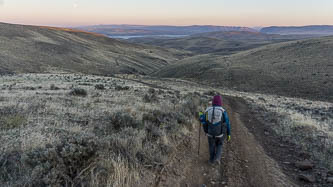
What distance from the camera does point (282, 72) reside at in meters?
41.7

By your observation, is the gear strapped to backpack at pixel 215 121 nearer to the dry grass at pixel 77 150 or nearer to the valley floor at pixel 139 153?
the valley floor at pixel 139 153

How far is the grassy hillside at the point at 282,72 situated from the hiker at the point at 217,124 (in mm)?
30113

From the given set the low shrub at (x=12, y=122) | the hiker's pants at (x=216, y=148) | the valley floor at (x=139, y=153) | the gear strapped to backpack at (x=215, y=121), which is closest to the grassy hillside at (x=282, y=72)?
the valley floor at (x=139, y=153)

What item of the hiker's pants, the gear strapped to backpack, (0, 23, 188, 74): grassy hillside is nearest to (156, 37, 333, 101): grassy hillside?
(0, 23, 188, 74): grassy hillside

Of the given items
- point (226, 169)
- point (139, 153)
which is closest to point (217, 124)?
point (226, 169)

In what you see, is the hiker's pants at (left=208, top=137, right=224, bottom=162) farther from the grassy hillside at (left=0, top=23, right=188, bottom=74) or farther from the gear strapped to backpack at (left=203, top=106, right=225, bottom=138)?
the grassy hillside at (left=0, top=23, right=188, bottom=74)

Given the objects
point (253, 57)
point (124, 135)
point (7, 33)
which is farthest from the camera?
point (7, 33)

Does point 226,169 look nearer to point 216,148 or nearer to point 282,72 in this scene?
point 216,148

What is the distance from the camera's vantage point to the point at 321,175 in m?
5.29

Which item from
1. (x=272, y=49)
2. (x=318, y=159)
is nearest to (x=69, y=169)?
(x=318, y=159)

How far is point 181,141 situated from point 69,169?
3586mm

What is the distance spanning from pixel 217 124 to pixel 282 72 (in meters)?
41.4

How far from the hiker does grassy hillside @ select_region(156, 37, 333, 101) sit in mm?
30113

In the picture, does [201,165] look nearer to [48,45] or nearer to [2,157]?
[2,157]
